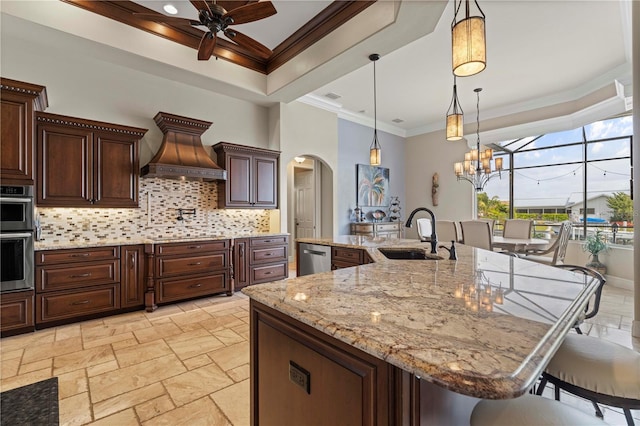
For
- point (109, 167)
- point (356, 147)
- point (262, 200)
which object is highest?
point (356, 147)

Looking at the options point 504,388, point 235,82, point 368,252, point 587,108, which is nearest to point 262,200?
point 235,82

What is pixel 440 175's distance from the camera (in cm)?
743

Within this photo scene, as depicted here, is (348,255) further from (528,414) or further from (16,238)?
(16,238)

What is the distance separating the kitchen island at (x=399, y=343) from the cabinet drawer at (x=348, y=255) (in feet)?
4.65

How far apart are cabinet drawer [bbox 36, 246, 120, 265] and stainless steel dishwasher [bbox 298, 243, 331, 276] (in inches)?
86.7

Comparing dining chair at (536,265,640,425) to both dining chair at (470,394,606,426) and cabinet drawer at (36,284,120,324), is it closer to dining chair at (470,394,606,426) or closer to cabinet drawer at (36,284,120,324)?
dining chair at (470,394,606,426)

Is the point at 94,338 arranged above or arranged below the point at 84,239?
below

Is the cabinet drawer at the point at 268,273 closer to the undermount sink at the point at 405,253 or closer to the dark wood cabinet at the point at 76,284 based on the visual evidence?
the dark wood cabinet at the point at 76,284

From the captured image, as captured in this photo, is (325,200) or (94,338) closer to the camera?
(94,338)

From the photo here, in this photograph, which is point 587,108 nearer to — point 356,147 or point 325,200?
point 356,147

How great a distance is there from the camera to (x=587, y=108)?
5.12 meters

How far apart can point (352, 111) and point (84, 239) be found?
5425 millimetres

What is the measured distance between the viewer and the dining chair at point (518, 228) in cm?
532

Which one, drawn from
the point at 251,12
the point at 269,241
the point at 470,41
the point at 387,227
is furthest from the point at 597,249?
the point at 251,12
